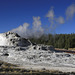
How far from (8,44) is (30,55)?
275 inches

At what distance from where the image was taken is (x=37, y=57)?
23.2 meters

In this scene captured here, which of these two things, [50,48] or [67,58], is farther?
[50,48]

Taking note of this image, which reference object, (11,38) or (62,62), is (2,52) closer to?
(11,38)

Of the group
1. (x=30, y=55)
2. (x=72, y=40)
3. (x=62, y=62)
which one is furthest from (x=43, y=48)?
(x=72, y=40)

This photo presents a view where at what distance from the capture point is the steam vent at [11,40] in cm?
2887

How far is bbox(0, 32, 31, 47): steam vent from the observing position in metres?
28.9

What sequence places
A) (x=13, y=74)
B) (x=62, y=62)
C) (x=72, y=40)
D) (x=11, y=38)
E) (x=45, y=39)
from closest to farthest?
1. (x=13, y=74)
2. (x=62, y=62)
3. (x=11, y=38)
4. (x=72, y=40)
5. (x=45, y=39)

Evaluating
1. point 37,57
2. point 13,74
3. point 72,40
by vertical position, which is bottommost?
point 13,74

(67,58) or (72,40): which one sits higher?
(72,40)

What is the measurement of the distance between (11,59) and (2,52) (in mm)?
2775

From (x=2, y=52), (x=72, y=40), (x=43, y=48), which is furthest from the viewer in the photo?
(x=72, y=40)

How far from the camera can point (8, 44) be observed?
95.0 feet

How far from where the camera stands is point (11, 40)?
95.7 ft

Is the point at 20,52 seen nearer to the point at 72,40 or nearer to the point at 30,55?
the point at 30,55
